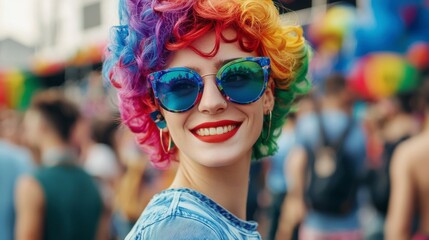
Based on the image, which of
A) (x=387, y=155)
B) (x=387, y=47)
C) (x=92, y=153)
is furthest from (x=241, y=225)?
(x=387, y=47)

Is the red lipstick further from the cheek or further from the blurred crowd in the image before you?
the blurred crowd

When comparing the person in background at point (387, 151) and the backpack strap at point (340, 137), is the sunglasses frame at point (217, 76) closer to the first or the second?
the person in background at point (387, 151)

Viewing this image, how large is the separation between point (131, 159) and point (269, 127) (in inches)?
146

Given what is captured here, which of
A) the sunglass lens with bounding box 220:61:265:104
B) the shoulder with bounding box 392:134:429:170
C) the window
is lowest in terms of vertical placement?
the shoulder with bounding box 392:134:429:170

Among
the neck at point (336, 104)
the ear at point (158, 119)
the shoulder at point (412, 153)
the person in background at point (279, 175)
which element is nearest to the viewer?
the ear at point (158, 119)

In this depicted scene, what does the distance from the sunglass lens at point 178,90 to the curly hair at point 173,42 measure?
53mm

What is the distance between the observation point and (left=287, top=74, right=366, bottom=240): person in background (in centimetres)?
493

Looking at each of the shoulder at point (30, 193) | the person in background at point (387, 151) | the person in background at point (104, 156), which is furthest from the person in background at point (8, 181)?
the person in background at point (387, 151)

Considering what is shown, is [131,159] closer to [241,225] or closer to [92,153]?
[92,153]

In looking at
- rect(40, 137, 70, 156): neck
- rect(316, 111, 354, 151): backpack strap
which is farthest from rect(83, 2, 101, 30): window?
rect(40, 137, 70, 156): neck

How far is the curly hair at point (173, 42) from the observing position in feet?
5.30

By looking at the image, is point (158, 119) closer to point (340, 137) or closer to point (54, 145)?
point (54, 145)

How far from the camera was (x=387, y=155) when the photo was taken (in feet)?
14.9

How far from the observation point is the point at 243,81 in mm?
1648
